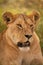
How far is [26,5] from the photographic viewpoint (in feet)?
13.3

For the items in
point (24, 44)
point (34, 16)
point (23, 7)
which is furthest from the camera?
point (23, 7)

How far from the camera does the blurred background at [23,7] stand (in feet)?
12.7

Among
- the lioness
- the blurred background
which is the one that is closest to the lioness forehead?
the lioness

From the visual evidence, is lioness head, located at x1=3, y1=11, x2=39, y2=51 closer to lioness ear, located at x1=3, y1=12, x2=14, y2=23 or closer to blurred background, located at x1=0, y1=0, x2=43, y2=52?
→ lioness ear, located at x1=3, y1=12, x2=14, y2=23

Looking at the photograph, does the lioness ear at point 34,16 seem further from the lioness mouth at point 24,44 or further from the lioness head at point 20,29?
the lioness mouth at point 24,44

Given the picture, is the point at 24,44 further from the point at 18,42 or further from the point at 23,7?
the point at 23,7

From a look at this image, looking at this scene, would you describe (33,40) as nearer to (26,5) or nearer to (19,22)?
(19,22)

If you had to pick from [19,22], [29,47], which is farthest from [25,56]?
[19,22]

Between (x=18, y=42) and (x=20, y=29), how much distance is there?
13 centimetres

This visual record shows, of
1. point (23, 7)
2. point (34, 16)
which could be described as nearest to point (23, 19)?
point (34, 16)

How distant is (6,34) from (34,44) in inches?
11.9

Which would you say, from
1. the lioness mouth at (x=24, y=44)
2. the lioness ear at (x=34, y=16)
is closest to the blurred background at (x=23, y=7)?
the lioness ear at (x=34, y=16)

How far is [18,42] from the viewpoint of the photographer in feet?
11.8

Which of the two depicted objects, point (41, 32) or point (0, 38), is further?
point (41, 32)
